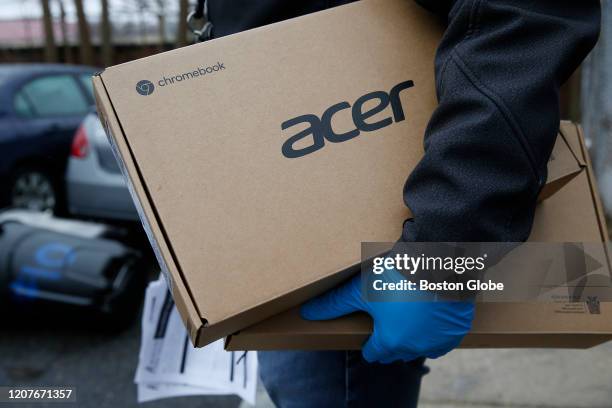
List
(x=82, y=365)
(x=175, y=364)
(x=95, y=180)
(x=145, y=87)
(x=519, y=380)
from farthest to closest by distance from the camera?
(x=95, y=180) < (x=82, y=365) < (x=519, y=380) < (x=175, y=364) < (x=145, y=87)

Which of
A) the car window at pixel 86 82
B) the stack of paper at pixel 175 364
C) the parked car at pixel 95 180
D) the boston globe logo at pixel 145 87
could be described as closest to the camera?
the boston globe logo at pixel 145 87

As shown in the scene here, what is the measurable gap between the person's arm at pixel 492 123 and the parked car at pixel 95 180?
11.2 feet

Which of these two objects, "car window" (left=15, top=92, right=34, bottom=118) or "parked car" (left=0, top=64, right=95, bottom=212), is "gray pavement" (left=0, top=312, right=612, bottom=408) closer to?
"parked car" (left=0, top=64, right=95, bottom=212)

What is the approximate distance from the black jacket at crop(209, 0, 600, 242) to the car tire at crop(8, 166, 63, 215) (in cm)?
430

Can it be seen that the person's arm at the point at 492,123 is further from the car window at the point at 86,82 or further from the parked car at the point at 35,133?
the car window at the point at 86,82

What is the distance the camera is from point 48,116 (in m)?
4.90

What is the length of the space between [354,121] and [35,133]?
422cm

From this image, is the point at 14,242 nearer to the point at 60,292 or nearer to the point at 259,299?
the point at 60,292

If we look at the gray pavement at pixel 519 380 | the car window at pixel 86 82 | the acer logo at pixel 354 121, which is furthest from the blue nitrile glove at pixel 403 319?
the car window at pixel 86 82

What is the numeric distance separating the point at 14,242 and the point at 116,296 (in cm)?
56

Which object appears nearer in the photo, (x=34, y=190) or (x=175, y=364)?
(x=175, y=364)

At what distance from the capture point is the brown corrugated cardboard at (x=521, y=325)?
1.07 m

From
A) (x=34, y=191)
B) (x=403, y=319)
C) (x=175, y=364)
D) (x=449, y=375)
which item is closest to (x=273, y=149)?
(x=403, y=319)

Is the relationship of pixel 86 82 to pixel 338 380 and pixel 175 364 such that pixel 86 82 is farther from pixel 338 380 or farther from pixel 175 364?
pixel 338 380
